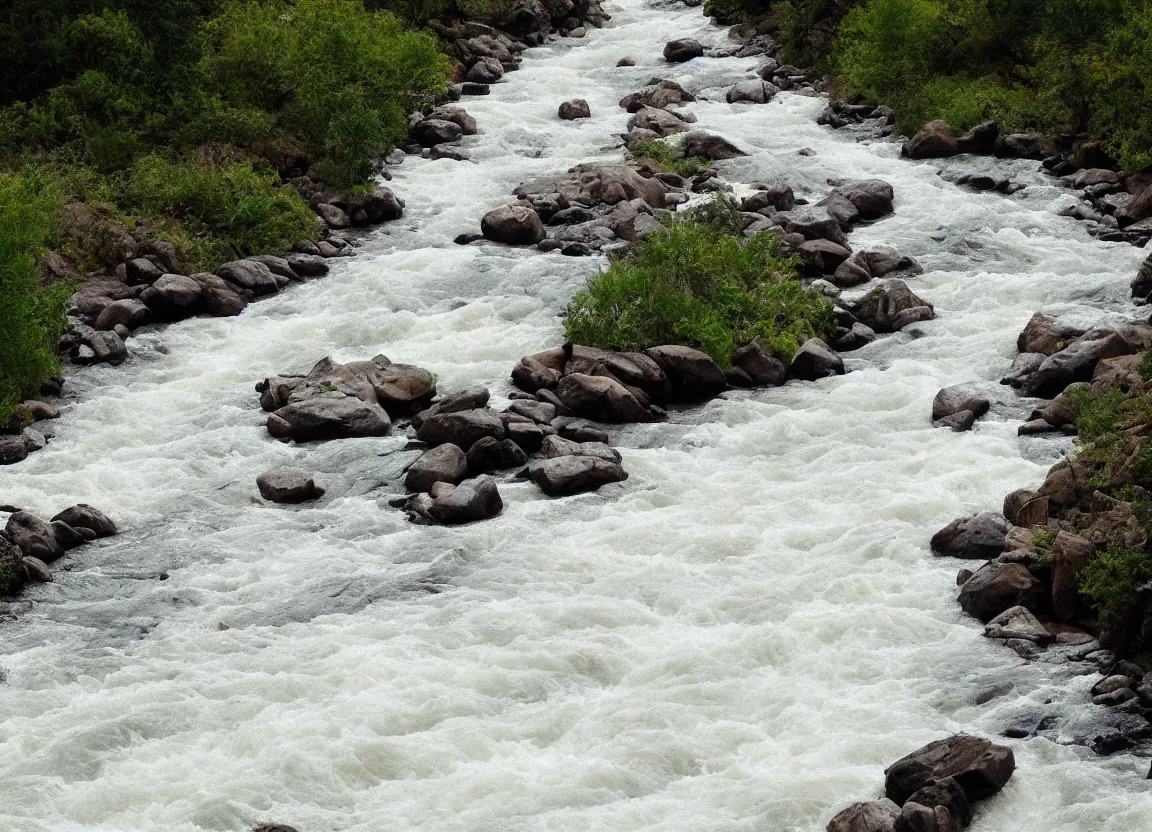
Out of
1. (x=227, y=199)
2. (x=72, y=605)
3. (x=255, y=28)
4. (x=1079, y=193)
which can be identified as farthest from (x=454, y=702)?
(x=255, y=28)

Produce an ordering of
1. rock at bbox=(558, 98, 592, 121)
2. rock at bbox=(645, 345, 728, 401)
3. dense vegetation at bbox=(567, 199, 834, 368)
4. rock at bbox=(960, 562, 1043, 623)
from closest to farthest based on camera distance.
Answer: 1. rock at bbox=(960, 562, 1043, 623)
2. rock at bbox=(645, 345, 728, 401)
3. dense vegetation at bbox=(567, 199, 834, 368)
4. rock at bbox=(558, 98, 592, 121)

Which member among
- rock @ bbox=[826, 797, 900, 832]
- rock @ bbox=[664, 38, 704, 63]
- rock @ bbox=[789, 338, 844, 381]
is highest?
rock @ bbox=[664, 38, 704, 63]

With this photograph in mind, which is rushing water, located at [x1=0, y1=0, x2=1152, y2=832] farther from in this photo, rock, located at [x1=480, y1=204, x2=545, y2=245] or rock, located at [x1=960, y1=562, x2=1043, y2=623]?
rock, located at [x1=480, y1=204, x2=545, y2=245]

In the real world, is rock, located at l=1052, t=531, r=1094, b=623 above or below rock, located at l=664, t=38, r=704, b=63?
below

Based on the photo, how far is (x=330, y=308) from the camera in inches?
879

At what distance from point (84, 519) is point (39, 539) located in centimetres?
65

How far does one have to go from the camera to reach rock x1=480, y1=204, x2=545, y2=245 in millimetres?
24641

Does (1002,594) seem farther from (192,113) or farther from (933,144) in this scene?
(192,113)

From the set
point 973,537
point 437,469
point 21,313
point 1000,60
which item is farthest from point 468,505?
point 1000,60

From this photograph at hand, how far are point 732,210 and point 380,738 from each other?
571 inches

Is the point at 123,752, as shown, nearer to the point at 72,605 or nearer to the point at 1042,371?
the point at 72,605

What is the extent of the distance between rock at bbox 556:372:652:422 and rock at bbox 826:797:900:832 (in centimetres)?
853

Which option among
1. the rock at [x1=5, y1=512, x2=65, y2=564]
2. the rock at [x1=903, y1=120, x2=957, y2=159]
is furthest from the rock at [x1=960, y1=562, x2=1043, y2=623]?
the rock at [x1=903, y1=120, x2=957, y2=159]

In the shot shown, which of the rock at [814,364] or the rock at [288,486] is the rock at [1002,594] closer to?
the rock at [814,364]
